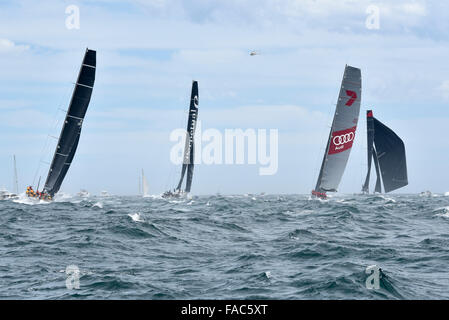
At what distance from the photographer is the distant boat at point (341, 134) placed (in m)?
57.2

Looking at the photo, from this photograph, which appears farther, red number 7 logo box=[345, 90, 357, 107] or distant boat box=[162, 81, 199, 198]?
distant boat box=[162, 81, 199, 198]

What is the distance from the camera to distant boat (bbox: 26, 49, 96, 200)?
51281mm

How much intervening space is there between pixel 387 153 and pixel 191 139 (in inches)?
1193

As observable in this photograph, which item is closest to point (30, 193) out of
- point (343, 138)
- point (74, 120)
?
point (74, 120)

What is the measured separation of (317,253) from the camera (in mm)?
19438

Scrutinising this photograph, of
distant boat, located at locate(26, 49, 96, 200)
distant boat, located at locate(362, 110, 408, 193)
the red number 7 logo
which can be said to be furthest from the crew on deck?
distant boat, located at locate(362, 110, 408, 193)

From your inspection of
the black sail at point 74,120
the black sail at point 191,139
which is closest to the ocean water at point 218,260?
the black sail at point 74,120

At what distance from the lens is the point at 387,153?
82.3 meters

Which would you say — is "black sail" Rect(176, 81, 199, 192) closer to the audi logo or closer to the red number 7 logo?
the audi logo

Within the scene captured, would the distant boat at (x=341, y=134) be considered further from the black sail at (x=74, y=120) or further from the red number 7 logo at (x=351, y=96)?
the black sail at (x=74, y=120)

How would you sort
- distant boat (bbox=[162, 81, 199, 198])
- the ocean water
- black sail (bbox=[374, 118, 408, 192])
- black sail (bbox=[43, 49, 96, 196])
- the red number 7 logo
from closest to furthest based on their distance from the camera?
1. the ocean water
2. black sail (bbox=[43, 49, 96, 196])
3. the red number 7 logo
4. distant boat (bbox=[162, 81, 199, 198])
5. black sail (bbox=[374, 118, 408, 192])

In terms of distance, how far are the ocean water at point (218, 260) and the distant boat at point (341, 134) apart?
2796 centimetres
